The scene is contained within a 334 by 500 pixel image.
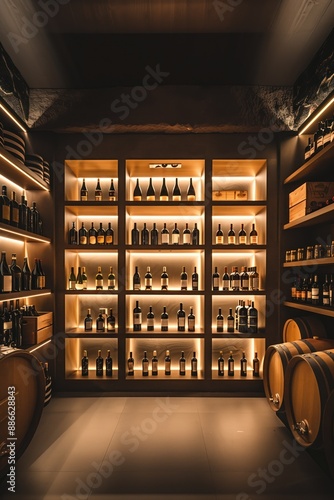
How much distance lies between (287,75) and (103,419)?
152 inches

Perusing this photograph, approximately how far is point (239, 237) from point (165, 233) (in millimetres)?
944

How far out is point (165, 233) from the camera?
3.93 meters

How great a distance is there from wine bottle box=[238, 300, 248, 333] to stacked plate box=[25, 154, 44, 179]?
270 cm

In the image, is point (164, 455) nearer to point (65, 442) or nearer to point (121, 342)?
point (65, 442)

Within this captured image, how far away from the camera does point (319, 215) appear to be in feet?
8.95

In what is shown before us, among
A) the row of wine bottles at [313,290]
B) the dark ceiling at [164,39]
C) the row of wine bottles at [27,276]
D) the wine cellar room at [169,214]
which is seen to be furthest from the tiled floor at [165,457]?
the dark ceiling at [164,39]

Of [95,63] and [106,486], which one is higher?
[95,63]

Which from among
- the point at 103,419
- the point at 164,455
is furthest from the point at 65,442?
the point at 164,455

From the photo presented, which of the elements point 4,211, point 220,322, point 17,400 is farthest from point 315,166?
point 17,400

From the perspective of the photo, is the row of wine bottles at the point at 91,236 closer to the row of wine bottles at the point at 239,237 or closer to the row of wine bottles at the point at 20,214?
the row of wine bottles at the point at 20,214

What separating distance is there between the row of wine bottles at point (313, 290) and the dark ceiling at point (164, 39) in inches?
83.8

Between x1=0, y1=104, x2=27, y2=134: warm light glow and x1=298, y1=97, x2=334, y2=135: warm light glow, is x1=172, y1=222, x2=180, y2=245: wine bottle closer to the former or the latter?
x1=298, y1=97, x2=334, y2=135: warm light glow

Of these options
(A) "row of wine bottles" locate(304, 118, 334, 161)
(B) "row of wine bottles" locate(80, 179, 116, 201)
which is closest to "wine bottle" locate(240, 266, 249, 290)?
(A) "row of wine bottles" locate(304, 118, 334, 161)

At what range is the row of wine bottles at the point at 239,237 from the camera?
12.9 feet
